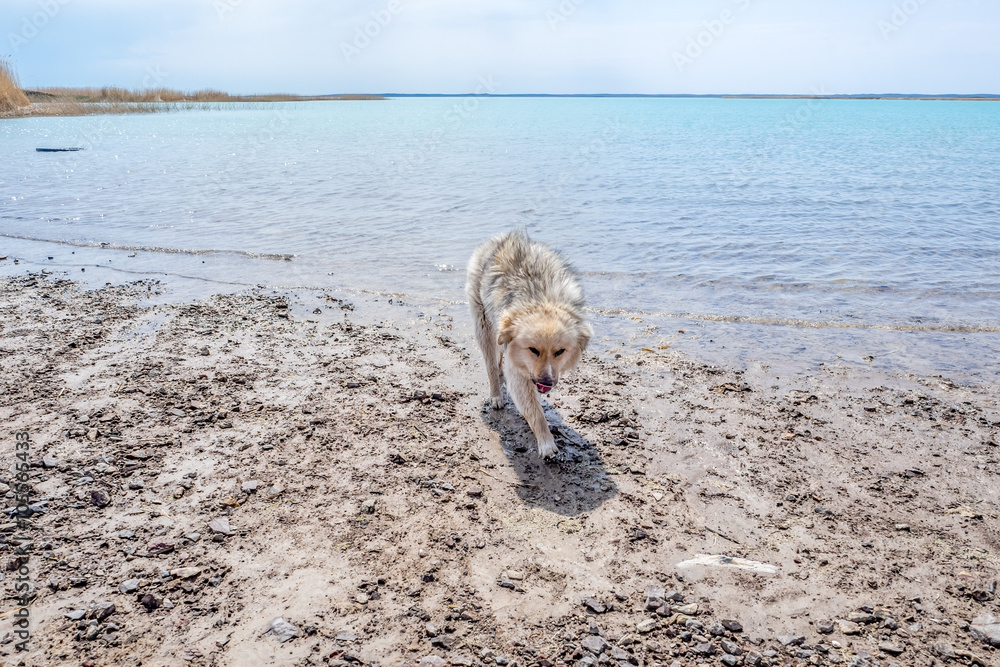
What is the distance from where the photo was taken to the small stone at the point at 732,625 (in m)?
2.70

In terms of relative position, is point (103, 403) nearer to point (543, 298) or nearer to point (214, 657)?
point (214, 657)

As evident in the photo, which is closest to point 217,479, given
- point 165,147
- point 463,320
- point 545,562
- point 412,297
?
point 545,562

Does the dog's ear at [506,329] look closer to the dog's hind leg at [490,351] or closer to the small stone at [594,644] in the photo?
the dog's hind leg at [490,351]

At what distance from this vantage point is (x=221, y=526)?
10.9 feet

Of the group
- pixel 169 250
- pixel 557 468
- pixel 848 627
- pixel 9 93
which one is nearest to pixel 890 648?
pixel 848 627

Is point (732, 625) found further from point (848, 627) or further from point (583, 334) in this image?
point (583, 334)

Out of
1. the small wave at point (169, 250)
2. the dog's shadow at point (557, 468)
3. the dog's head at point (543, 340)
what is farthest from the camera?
the small wave at point (169, 250)

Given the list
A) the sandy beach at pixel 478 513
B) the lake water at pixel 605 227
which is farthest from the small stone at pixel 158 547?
the lake water at pixel 605 227

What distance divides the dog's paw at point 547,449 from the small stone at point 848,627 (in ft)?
6.70

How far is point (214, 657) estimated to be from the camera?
2469 millimetres

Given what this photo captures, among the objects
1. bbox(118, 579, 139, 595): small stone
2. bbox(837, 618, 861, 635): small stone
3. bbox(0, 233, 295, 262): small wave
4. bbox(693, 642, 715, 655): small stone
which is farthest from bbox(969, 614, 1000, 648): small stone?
bbox(0, 233, 295, 262): small wave

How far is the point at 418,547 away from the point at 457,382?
7.82 feet

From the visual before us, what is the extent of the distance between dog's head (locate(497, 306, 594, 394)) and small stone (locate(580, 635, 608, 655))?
173cm

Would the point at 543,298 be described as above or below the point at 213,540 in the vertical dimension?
above
